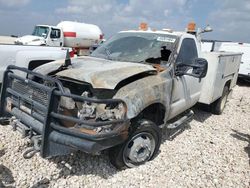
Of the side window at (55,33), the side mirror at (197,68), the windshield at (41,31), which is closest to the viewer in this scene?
the side mirror at (197,68)

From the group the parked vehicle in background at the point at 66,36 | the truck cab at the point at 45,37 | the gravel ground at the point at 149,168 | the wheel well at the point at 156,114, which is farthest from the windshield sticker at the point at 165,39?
the truck cab at the point at 45,37

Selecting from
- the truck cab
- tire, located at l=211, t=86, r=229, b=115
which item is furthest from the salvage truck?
the truck cab

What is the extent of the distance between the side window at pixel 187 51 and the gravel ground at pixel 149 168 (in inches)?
62.1

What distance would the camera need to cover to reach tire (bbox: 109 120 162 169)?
3.58 m

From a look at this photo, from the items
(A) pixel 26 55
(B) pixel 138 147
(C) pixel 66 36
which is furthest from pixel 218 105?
(C) pixel 66 36

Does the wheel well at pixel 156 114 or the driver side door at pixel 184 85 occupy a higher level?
the driver side door at pixel 184 85

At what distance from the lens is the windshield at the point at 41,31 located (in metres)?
17.3

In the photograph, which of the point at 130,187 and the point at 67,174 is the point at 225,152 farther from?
the point at 67,174

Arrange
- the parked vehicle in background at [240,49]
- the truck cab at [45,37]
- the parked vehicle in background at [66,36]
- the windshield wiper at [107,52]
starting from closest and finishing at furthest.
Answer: the windshield wiper at [107,52], the parked vehicle in background at [240,49], the truck cab at [45,37], the parked vehicle in background at [66,36]

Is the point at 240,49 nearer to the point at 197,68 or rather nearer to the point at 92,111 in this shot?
the point at 197,68

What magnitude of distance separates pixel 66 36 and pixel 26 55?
13.5m

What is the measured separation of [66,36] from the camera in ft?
61.2

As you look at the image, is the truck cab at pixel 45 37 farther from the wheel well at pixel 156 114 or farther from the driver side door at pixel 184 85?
the wheel well at pixel 156 114

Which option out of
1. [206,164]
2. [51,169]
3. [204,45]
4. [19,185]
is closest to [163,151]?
[206,164]
